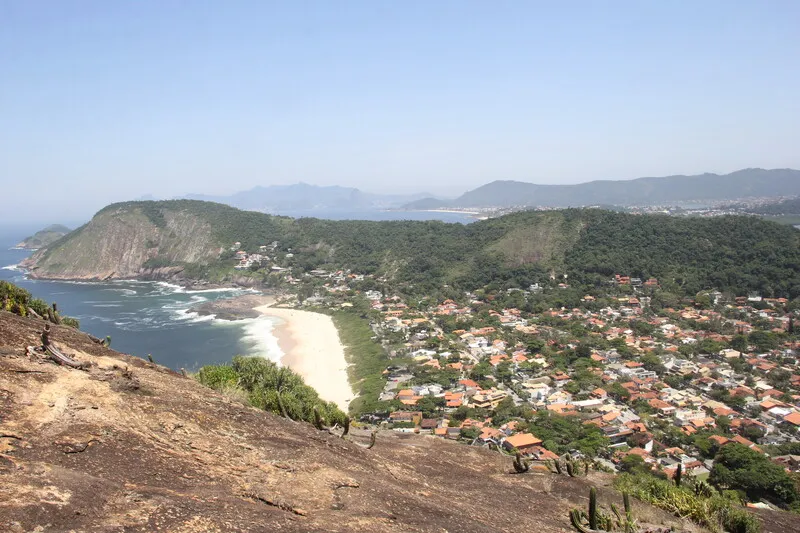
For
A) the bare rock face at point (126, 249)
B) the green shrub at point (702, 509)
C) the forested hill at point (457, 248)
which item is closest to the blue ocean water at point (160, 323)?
the bare rock face at point (126, 249)

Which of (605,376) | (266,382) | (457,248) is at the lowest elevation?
(605,376)

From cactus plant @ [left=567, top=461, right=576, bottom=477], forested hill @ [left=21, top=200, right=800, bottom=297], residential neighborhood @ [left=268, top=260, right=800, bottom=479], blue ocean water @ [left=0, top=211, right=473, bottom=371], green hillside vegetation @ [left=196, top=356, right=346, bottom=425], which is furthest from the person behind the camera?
forested hill @ [left=21, top=200, right=800, bottom=297]

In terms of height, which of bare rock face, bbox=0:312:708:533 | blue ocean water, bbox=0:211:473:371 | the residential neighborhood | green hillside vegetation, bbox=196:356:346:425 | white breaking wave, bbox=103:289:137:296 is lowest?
the residential neighborhood

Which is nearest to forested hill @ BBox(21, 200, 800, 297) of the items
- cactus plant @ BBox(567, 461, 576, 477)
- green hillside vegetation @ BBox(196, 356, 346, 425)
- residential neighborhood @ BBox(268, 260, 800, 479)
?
residential neighborhood @ BBox(268, 260, 800, 479)

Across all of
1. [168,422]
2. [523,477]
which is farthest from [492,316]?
[168,422]

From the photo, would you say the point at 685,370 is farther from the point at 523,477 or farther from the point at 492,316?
the point at 523,477

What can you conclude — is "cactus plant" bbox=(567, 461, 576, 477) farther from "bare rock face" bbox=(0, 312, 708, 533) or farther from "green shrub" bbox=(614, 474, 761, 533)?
"green shrub" bbox=(614, 474, 761, 533)

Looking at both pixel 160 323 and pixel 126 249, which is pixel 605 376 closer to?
pixel 160 323

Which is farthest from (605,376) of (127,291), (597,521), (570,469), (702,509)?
(127,291)
